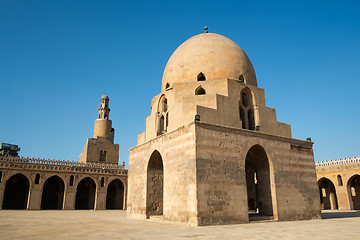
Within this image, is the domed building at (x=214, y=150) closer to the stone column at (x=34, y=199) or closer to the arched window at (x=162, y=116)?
the arched window at (x=162, y=116)

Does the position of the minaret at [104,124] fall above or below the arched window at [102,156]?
above

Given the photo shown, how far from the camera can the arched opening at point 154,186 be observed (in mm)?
13707

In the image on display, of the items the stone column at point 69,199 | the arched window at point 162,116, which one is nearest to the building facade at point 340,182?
the arched window at point 162,116

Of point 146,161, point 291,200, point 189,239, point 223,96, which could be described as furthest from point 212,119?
point 189,239

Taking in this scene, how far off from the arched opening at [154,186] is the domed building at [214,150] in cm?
5

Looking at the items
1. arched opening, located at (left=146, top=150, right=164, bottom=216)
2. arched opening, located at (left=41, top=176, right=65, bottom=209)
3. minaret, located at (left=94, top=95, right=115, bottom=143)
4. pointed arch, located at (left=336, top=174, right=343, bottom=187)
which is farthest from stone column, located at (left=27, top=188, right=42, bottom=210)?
pointed arch, located at (left=336, top=174, right=343, bottom=187)

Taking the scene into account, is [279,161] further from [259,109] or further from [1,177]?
[1,177]

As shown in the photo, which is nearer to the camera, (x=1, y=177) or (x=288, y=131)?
(x=288, y=131)

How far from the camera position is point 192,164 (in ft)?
35.0

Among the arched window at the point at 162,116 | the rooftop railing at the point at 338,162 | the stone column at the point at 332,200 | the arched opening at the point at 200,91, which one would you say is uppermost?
the arched opening at the point at 200,91

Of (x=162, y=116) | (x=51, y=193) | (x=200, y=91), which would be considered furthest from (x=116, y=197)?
(x=200, y=91)

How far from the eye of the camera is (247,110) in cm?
1388

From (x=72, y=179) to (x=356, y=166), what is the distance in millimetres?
25706

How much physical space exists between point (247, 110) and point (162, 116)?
4.43 metres
